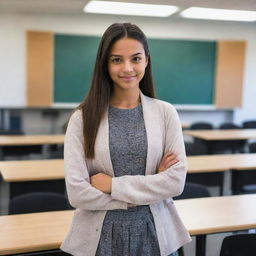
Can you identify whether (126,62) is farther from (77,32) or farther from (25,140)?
(77,32)

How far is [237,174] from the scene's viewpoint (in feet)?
11.8

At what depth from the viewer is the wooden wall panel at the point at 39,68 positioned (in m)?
6.64

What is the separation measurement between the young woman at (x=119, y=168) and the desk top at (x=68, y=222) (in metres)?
0.49

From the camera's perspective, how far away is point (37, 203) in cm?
231

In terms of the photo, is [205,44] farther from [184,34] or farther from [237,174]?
[237,174]

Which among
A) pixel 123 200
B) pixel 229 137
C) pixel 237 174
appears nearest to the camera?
pixel 123 200

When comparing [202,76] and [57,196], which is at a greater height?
[202,76]

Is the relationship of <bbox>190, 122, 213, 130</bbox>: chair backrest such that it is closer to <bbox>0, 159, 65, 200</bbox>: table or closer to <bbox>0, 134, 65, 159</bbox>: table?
<bbox>0, 134, 65, 159</bbox>: table

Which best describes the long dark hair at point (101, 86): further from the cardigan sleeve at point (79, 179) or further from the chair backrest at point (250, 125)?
the chair backrest at point (250, 125)

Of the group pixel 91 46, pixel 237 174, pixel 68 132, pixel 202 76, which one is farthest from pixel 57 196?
pixel 202 76

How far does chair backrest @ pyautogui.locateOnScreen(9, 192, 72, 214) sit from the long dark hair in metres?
1.13

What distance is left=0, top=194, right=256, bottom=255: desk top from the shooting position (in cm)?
174

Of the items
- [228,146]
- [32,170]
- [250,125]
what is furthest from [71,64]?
[32,170]

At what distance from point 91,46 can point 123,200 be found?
596 cm
